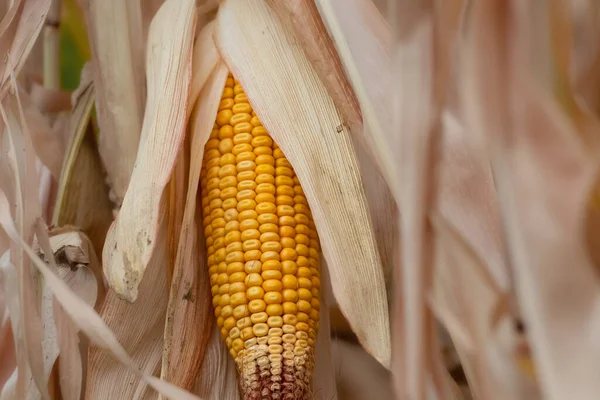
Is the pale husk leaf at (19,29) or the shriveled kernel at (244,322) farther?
the pale husk leaf at (19,29)

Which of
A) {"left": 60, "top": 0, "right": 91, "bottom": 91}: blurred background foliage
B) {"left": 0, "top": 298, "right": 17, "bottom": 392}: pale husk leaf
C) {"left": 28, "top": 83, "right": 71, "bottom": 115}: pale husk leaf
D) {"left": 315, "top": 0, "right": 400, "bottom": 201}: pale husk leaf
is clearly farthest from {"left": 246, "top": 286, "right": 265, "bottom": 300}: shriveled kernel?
{"left": 60, "top": 0, "right": 91, "bottom": 91}: blurred background foliage

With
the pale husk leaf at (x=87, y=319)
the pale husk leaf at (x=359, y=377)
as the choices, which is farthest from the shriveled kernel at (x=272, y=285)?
the pale husk leaf at (x=359, y=377)

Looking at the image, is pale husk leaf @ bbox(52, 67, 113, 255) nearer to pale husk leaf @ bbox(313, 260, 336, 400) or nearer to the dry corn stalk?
the dry corn stalk

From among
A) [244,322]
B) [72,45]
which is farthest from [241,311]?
[72,45]

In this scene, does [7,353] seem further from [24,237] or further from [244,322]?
[244,322]

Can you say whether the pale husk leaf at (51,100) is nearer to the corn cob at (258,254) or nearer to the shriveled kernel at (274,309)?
the corn cob at (258,254)

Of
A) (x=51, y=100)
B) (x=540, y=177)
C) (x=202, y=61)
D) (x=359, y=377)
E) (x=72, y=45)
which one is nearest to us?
(x=540, y=177)

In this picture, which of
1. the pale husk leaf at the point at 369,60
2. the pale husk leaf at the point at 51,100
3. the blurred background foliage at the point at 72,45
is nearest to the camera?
the pale husk leaf at the point at 369,60
